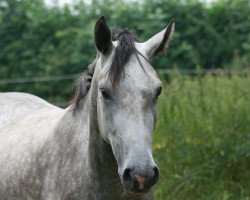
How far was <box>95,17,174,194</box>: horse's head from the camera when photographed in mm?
3648

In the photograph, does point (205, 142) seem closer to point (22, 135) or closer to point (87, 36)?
point (22, 135)

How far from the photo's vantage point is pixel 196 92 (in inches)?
301

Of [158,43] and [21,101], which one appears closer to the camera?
[158,43]

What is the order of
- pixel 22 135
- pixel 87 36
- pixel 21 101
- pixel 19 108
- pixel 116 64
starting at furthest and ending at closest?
pixel 87 36, pixel 21 101, pixel 19 108, pixel 22 135, pixel 116 64

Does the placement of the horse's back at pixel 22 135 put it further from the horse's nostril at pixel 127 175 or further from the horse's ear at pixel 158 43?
the horse's nostril at pixel 127 175

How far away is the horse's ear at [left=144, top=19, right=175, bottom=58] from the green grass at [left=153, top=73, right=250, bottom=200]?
210 cm

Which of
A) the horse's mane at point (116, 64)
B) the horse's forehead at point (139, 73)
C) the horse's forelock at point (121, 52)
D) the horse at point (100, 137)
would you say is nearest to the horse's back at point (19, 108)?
the horse at point (100, 137)

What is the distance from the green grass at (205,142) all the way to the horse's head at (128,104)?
2.43 metres

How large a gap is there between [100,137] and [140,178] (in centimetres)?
71

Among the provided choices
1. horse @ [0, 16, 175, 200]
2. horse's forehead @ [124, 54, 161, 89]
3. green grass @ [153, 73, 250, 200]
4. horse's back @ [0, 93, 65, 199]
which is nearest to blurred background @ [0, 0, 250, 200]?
green grass @ [153, 73, 250, 200]

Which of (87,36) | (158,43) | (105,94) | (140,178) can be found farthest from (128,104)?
(87,36)

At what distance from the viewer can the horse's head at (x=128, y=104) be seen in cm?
365

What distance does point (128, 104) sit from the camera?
3.83 meters

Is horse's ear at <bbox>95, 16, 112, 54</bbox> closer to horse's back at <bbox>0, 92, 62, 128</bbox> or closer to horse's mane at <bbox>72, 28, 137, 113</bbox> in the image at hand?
horse's mane at <bbox>72, 28, 137, 113</bbox>
